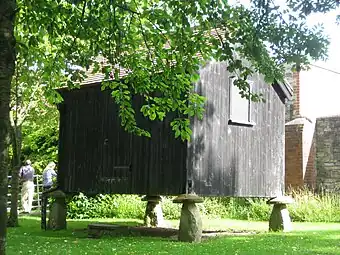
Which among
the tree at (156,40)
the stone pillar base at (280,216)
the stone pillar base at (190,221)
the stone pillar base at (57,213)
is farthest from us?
the stone pillar base at (57,213)

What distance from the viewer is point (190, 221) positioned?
42.0 ft

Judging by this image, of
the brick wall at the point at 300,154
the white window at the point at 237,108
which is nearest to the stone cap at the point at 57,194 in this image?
the white window at the point at 237,108

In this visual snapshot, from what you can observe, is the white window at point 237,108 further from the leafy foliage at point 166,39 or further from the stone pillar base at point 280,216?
the leafy foliage at point 166,39

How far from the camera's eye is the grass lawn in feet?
35.1

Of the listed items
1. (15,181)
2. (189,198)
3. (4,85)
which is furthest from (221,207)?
(4,85)

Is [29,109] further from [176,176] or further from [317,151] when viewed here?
[317,151]

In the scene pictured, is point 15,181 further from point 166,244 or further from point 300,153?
point 300,153

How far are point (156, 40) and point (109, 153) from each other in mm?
6847

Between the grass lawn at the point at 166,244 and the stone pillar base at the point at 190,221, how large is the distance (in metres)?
0.32

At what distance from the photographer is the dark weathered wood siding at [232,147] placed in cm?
1369

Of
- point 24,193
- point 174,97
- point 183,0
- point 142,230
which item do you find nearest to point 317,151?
point 142,230

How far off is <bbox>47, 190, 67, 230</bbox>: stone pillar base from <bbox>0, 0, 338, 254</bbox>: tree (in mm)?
7135

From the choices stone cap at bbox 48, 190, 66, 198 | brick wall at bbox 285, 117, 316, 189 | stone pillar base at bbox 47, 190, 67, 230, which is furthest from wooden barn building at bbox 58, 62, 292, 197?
brick wall at bbox 285, 117, 316, 189

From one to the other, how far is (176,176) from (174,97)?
14.3 feet
